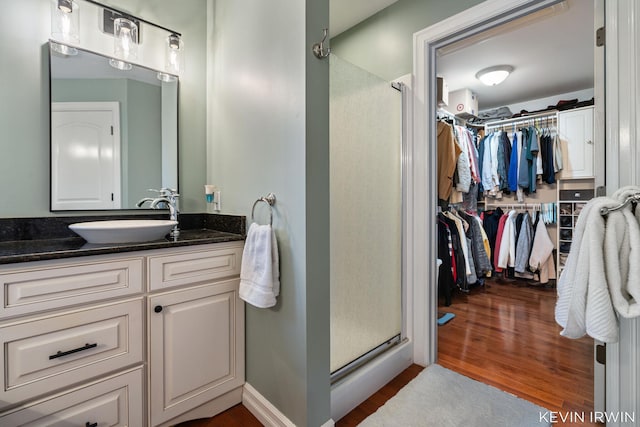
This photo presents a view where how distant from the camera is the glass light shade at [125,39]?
154 cm

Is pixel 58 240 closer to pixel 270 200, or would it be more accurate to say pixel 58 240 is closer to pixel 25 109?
pixel 25 109

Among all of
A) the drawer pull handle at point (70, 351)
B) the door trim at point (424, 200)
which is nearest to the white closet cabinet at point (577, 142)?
the door trim at point (424, 200)

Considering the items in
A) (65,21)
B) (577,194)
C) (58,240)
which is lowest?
(58,240)

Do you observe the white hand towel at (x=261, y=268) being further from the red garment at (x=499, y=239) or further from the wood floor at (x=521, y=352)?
the red garment at (x=499, y=239)

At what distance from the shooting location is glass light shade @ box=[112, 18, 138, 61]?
1.54 metres

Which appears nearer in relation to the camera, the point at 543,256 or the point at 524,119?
the point at 543,256

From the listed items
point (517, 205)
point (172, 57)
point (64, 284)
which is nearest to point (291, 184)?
point (64, 284)

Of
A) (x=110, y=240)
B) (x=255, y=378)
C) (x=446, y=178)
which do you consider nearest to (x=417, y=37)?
(x=446, y=178)

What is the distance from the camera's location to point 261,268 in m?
1.26

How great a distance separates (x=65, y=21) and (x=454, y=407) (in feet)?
8.88

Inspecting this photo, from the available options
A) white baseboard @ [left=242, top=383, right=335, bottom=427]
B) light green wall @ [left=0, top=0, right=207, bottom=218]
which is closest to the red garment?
white baseboard @ [left=242, top=383, right=335, bottom=427]

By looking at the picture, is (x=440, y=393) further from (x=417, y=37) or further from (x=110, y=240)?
(x=417, y=37)

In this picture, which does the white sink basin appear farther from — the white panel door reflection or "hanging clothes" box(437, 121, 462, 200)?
"hanging clothes" box(437, 121, 462, 200)

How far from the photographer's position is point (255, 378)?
1.46 m
